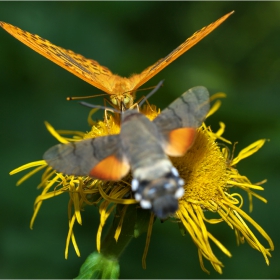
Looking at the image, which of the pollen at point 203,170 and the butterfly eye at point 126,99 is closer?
the pollen at point 203,170

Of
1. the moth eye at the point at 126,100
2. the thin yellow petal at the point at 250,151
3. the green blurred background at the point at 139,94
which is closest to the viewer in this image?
the moth eye at the point at 126,100

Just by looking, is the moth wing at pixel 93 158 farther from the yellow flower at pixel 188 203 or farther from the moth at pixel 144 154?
the yellow flower at pixel 188 203

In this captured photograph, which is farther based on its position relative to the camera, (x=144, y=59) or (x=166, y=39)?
(x=166, y=39)

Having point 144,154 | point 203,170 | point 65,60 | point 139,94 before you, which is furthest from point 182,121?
point 139,94

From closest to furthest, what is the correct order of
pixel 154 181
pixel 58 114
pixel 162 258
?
1. pixel 154 181
2. pixel 162 258
3. pixel 58 114

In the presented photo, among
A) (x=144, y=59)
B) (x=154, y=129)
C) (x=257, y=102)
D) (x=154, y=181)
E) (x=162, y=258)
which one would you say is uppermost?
(x=144, y=59)

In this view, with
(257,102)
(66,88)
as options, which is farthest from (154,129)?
(66,88)

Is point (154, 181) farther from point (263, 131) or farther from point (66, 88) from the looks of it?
point (66, 88)

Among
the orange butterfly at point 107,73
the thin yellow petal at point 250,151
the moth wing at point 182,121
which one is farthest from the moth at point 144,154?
the thin yellow petal at point 250,151
